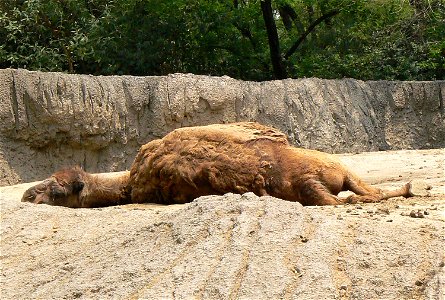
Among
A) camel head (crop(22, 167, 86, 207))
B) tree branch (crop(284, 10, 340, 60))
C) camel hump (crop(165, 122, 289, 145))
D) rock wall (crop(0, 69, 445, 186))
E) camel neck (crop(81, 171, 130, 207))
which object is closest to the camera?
camel hump (crop(165, 122, 289, 145))

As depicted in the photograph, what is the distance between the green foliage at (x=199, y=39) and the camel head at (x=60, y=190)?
365 inches

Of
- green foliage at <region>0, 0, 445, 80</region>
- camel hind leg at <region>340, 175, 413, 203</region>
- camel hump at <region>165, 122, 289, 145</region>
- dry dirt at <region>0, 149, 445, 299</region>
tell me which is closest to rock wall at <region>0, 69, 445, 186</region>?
green foliage at <region>0, 0, 445, 80</region>

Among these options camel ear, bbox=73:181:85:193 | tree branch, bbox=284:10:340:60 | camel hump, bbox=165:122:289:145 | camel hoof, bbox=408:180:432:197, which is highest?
tree branch, bbox=284:10:340:60

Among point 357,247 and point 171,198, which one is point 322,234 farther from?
point 171,198

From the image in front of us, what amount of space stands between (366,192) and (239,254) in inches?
109

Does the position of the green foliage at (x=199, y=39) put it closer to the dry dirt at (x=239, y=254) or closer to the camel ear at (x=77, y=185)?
the camel ear at (x=77, y=185)

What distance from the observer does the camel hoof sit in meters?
7.77

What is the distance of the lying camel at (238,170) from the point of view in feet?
25.7

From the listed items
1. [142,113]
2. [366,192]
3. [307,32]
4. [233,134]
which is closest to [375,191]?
[366,192]

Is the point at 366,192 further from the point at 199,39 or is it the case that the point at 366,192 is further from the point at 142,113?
the point at 199,39

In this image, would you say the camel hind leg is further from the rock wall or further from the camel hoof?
the rock wall

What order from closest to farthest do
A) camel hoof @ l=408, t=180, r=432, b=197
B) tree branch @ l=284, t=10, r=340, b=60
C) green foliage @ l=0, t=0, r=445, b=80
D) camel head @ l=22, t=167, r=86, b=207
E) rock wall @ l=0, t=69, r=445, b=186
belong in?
camel hoof @ l=408, t=180, r=432, b=197
camel head @ l=22, t=167, r=86, b=207
rock wall @ l=0, t=69, r=445, b=186
green foliage @ l=0, t=0, r=445, b=80
tree branch @ l=284, t=10, r=340, b=60

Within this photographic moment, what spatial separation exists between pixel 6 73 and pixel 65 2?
270 inches

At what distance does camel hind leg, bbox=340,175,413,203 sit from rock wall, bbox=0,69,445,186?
5965 millimetres
